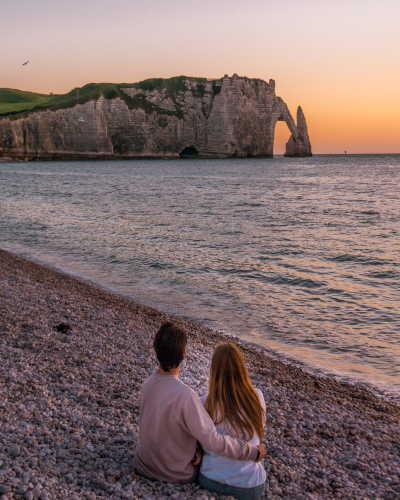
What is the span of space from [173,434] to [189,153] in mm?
153529

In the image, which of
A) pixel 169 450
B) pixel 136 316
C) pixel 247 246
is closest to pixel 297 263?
pixel 247 246

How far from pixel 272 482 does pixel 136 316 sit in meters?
6.36

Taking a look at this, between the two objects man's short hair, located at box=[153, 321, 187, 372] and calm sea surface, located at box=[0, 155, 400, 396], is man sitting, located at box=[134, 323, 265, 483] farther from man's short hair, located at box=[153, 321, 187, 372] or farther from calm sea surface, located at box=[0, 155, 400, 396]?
calm sea surface, located at box=[0, 155, 400, 396]

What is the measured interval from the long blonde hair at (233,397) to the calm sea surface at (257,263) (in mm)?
4773

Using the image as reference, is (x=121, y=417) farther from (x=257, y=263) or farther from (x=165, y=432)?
(x=257, y=263)

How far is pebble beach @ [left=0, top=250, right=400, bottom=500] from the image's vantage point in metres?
4.17

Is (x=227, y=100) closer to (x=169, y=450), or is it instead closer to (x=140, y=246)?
(x=140, y=246)

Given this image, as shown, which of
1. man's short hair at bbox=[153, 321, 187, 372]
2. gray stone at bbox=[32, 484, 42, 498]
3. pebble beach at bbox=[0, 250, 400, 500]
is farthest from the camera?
Answer: pebble beach at bbox=[0, 250, 400, 500]

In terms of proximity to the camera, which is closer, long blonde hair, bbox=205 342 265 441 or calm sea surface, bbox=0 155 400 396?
long blonde hair, bbox=205 342 265 441

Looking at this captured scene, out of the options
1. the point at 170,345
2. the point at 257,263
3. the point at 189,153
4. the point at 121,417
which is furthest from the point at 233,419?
the point at 189,153

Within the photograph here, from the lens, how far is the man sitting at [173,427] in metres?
3.81

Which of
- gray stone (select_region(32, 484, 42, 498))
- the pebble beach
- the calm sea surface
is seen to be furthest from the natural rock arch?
gray stone (select_region(32, 484, 42, 498))

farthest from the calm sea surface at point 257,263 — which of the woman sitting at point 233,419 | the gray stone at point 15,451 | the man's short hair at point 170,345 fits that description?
the gray stone at point 15,451

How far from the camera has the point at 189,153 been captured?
6019 inches
